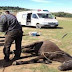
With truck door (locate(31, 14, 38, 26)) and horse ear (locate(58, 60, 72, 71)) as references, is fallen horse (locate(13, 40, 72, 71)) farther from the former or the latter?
truck door (locate(31, 14, 38, 26))

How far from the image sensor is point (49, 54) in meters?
7.86

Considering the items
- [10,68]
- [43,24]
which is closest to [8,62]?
[10,68]

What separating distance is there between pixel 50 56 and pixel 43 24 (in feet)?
45.6

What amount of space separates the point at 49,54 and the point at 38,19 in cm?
1462

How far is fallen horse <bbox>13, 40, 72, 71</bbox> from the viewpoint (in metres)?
6.85

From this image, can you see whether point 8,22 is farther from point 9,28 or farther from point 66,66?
point 66,66

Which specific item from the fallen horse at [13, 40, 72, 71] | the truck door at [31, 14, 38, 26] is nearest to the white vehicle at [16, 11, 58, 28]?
the truck door at [31, 14, 38, 26]

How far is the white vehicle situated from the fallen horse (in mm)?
12954

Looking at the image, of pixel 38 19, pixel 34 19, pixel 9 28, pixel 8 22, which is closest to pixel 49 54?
pixel 9 28

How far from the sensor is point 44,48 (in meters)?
8.44

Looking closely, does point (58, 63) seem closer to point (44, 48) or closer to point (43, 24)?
point (44, 48)

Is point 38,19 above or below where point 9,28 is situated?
below

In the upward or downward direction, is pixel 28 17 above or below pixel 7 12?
below

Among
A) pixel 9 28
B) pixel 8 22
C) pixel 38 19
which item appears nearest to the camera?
pixel 8 22
